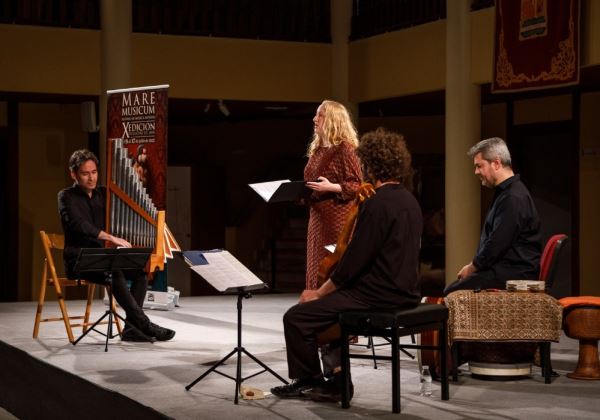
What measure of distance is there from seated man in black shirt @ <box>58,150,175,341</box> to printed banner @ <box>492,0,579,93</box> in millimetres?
3811

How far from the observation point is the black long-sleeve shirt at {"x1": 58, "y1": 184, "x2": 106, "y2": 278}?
7.02 metres

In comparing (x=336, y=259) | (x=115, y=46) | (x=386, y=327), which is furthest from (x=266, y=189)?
(x=115, y=46)

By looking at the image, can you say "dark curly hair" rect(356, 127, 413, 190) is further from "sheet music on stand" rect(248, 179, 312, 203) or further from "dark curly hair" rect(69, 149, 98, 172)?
"dark curly hair" rect(69, 149, 98, 172)

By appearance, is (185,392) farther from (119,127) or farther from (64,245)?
(119,127)

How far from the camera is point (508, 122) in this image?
11.4 m

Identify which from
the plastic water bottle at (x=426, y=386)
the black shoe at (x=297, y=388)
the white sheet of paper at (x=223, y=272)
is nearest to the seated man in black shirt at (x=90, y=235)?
the white sheet of paper at (x=223, y=272)

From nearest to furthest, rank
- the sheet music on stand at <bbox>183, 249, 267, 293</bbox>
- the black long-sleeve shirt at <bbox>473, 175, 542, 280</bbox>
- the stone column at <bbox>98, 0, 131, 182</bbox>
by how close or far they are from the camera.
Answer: the sheet music on stand at <bbox>183, 249, 267, 293</bbox>, the black long-sleeve shirt at <bbox>473, 175, 542, 280</bbox>, the stone column at <bbox>98, 0, 131, 182</bbox>

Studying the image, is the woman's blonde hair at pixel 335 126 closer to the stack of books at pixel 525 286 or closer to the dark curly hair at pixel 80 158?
the stack of books at pixel 525 286

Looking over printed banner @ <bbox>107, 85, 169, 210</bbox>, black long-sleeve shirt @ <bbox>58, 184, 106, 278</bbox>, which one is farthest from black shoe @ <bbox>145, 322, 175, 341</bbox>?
printed banner @ <bbox>107, 85, 169, 210</bbox>

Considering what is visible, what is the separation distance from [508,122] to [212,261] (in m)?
7.00

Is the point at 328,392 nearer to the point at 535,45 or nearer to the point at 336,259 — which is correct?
the point at 336,259

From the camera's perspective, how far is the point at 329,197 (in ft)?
19.6

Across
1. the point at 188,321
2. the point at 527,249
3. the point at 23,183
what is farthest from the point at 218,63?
the point at 527,249

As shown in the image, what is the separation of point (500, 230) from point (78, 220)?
285cm
